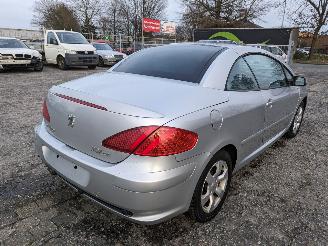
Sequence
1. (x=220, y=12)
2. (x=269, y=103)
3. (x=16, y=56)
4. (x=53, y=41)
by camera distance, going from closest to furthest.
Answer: (x=269, y=103), (x=16, y=56), (x=53, y=41), (x=220, y=12)

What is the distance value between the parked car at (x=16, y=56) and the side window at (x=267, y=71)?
11468 millimetres

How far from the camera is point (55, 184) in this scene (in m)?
3.33

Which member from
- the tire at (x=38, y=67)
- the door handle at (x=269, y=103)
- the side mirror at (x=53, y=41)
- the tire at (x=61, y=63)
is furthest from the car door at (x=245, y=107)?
the side mirror at (x=53, y=41)

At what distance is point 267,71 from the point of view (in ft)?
12.3

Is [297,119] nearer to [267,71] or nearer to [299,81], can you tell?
[299,81]

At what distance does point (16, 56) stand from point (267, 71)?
1162 cm

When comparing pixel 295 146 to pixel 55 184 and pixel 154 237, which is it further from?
pixel 55 184

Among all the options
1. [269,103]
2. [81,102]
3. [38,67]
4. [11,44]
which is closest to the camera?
[81,102]

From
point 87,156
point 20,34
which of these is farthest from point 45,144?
point 20,34

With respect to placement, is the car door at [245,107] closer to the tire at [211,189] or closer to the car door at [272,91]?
the car door at [272,91]

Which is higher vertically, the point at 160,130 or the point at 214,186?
the point at 160,130

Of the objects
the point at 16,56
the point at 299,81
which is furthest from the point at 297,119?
the point at 16,56

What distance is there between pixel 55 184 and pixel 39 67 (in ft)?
38.4

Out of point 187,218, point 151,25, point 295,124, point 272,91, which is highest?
point 151,25
